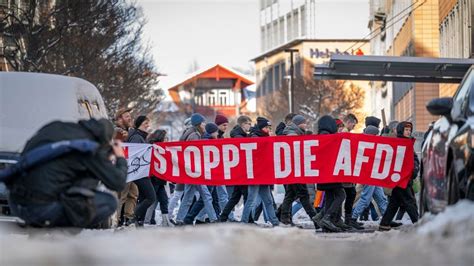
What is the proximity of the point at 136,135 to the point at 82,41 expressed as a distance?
2677cm

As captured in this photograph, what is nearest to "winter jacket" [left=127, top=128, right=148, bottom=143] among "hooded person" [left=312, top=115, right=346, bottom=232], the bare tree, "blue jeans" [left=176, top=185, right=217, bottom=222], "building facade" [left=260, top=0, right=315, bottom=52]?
"blue jeans" [left=176, top=185, right=217, bottom=222]

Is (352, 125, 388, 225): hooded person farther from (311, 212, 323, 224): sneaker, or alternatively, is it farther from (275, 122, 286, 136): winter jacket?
(275, 122, 286, 136): winter jacket

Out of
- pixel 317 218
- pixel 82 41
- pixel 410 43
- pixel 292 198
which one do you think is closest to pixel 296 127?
pixel 292 198

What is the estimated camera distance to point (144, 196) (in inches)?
843

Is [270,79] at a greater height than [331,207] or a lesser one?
greater

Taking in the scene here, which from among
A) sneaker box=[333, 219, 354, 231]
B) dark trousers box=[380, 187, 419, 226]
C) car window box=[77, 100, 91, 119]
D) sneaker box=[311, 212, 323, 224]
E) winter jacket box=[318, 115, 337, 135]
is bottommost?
sneaker box=[333, 219, 354, 231]

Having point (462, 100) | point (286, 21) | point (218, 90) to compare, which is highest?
point (286, 21)

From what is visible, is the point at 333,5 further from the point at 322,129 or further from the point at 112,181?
the point at 112,181

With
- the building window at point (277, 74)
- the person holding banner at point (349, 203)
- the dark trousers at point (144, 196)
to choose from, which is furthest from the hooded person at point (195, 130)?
the building window at point (277, 74)

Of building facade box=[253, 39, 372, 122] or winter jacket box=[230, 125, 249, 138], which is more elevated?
building facade box=[253, 39, 372, 122]

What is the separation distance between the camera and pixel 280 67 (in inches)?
5871

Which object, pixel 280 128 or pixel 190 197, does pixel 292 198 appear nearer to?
pixel 190 197

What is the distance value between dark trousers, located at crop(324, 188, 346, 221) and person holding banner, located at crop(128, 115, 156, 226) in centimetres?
271

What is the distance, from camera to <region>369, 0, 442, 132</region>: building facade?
55.0 m
